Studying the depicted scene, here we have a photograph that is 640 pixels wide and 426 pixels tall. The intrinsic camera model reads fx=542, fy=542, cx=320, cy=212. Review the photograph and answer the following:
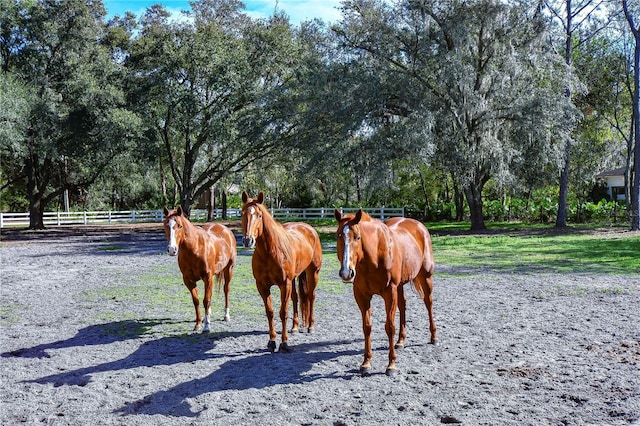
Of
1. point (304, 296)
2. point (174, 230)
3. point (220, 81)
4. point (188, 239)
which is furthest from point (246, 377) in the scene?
point (220, 81)

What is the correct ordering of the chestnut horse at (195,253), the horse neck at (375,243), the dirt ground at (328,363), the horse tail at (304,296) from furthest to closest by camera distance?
the horse tail at (304,296) < the chestnut horse at (195,253) < the horse neck at (375,243) < the dirt ground at (328,363)

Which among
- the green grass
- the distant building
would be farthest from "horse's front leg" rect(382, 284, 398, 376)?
the distant building

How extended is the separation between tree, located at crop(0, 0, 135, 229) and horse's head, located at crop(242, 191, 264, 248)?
2303 centimetres

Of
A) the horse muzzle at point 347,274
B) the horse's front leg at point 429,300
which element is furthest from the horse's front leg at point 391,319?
the horse's front leg at point 429,300

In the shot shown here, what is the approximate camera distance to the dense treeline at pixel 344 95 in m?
22.3

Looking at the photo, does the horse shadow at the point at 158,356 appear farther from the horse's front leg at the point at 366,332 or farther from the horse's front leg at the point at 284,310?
the horse's front leg at the point at 366,332

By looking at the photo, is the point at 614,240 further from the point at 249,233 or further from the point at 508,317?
the point at 249,233

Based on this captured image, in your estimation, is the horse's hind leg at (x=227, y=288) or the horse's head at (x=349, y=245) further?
the horse's hind leg at (x=227, y=288)

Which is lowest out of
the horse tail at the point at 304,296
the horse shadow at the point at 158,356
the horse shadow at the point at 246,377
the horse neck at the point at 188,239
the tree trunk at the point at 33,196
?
the horse shadow at the point at 246,377

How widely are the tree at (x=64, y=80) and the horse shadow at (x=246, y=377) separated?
2352cm

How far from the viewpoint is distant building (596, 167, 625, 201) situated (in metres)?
47.4

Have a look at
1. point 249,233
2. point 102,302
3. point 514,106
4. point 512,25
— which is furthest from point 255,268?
point 512,25

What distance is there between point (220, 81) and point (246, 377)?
24.5 metres

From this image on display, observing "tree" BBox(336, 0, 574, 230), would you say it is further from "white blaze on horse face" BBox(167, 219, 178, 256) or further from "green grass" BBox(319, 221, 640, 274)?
"white blaze on horse face" BBox(167, 219, 178, 256)
